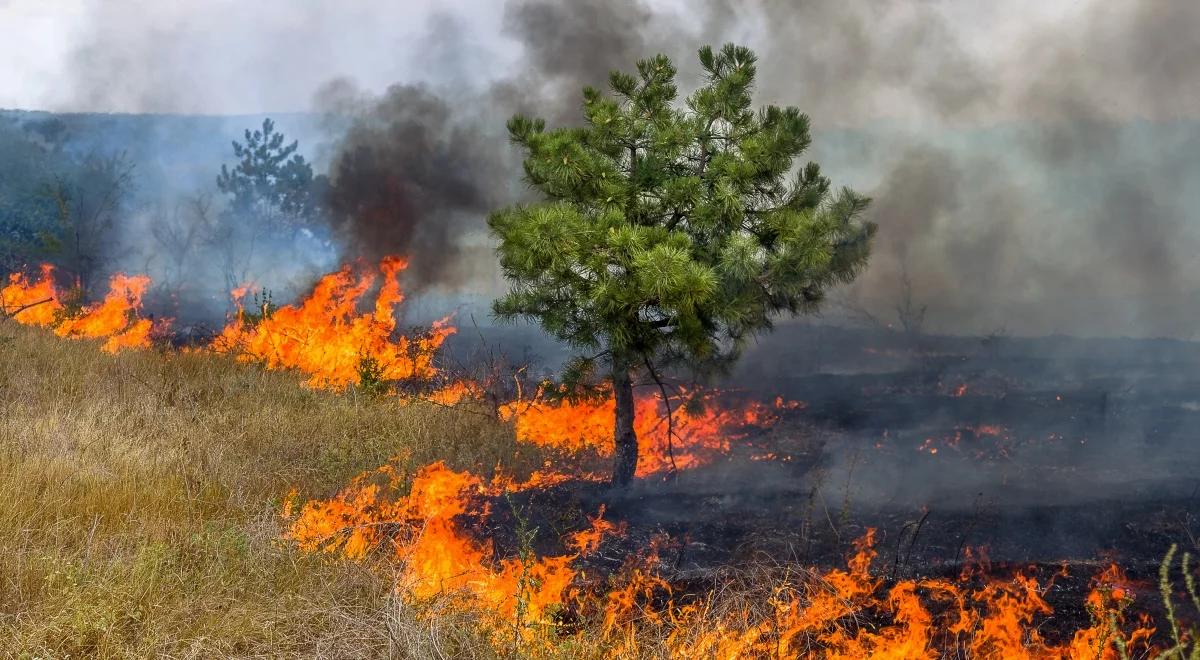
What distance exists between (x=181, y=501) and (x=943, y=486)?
7219 millimetres

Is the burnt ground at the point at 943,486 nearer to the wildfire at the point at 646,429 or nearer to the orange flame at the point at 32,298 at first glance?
the wildfire at the point at 646,429

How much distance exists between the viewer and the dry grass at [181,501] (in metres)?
4.41

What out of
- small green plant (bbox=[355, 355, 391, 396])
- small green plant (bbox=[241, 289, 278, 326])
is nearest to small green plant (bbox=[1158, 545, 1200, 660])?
small green plant (bbox=[355, 355, 391, 396])

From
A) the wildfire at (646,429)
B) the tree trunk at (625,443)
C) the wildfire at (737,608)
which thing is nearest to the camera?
the wildfire at (737,608)

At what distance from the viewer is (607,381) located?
812 cm

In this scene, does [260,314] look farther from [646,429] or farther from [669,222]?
[669,222]

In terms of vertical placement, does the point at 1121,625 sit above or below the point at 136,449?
below

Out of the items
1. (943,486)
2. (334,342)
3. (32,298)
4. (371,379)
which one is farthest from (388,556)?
(32,298)

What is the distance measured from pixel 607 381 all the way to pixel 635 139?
2333mm

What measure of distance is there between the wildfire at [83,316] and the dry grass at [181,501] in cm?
281

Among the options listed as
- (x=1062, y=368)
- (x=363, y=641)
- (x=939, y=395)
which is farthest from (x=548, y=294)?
(x=1062, y=368)

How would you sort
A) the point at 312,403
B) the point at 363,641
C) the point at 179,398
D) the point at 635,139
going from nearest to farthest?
the point at 363,641
the point at 635,139
the point at 179,398
the point at 312,403

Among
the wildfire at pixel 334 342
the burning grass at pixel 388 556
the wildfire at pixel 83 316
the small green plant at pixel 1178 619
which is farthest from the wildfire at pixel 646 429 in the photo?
the wildfire at pixel 83 316

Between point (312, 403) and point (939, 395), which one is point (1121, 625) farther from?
point (312, 403)
